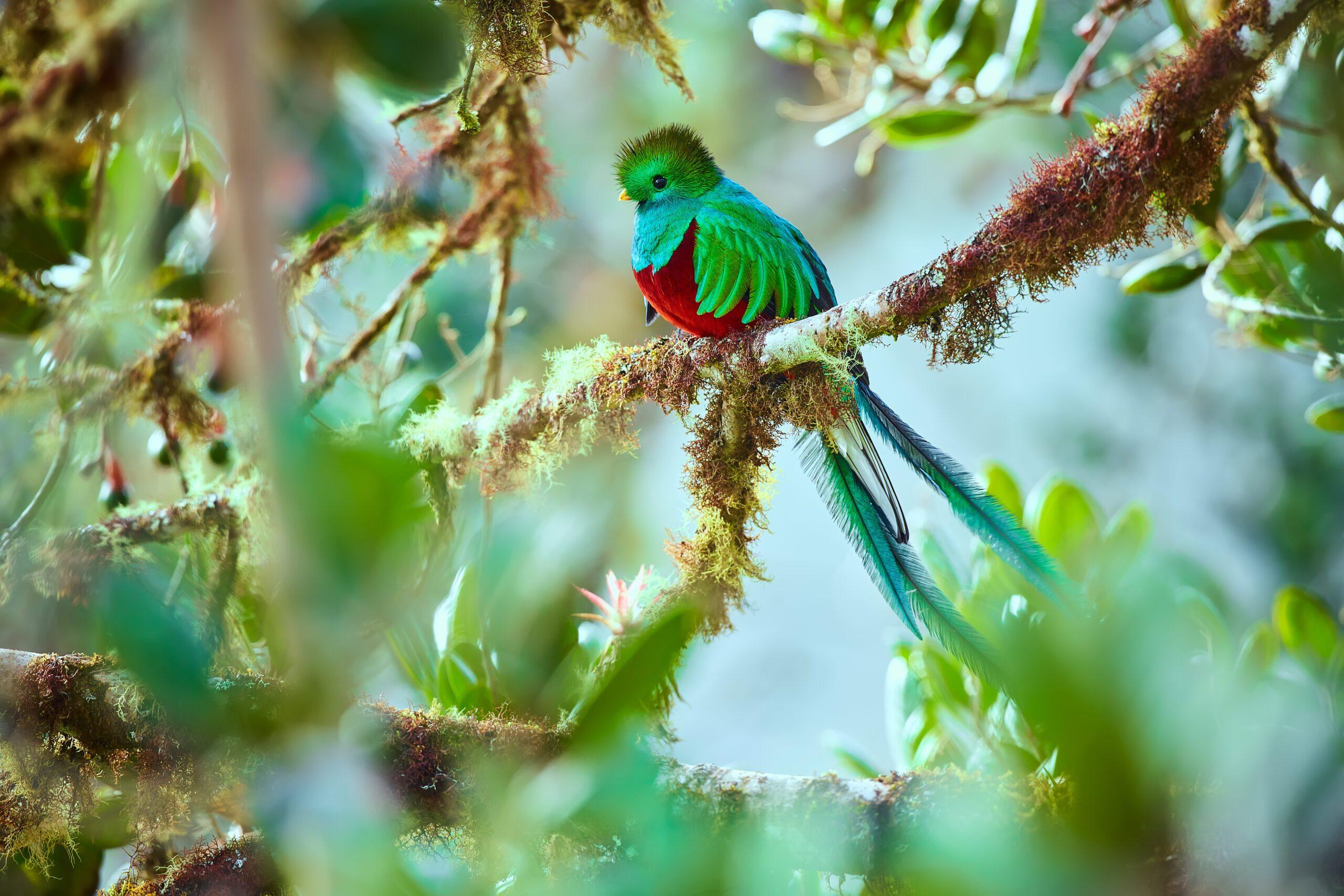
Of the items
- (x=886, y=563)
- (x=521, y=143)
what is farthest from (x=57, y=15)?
(x=886, y=563)

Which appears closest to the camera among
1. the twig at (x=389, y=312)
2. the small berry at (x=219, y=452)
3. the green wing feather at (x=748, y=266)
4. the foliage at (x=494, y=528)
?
the foliage at (x=494, y=528)

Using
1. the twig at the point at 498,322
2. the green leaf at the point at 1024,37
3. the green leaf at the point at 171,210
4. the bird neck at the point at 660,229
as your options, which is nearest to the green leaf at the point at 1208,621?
the bird neck at the point at 660,229

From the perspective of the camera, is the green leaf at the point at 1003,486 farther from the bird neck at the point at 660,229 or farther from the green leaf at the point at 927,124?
the bird neck at the point at 660,229

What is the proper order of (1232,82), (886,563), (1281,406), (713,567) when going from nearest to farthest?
(1232,82) < (886,563) < (713,567) < (1281,406)

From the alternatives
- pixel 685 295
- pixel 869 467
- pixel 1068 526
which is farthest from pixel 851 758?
pixel 685 295

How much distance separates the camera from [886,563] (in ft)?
4.85

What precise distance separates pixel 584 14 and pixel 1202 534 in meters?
4.45

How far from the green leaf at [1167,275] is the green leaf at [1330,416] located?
0.38m

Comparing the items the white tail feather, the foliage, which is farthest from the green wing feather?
the white tail feather

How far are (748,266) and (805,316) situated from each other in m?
0.13

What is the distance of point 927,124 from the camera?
215 cm

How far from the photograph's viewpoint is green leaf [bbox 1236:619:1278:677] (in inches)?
67.9

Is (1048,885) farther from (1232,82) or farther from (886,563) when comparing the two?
(1232,82)

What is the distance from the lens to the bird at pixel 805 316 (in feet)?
4.34
